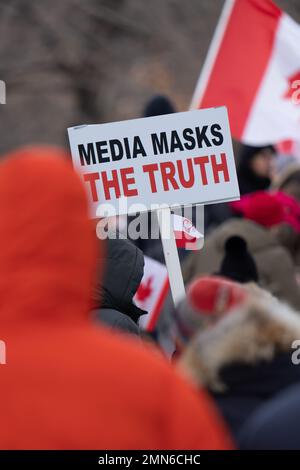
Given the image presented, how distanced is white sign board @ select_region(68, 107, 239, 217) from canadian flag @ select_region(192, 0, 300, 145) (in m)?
2.80

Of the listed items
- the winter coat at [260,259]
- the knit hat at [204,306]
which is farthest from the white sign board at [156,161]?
the knit hat at [204,306]

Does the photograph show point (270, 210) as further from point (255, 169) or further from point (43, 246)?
point (43, 246)

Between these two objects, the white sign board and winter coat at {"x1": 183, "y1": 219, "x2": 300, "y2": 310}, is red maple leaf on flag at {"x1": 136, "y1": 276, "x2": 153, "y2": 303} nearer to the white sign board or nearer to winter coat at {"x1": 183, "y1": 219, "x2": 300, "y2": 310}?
winter coat at {"x1": 183, "y1": 219, "x2": 300, "y2": 310}

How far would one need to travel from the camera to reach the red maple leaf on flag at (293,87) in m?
8.15

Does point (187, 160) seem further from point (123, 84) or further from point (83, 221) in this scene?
point (123, 84)

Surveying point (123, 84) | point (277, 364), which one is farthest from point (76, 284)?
point (123, 84)

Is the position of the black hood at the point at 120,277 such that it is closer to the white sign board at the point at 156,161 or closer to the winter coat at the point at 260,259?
the white sign board at the point at 156,161

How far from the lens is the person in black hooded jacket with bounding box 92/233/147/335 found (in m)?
4.84

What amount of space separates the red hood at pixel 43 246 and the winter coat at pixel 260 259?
3.96 metres

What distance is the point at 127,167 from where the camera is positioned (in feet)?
16.6

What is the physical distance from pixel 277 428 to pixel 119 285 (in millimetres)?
2376

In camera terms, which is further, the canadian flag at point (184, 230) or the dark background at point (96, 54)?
the dark background at point (96, 54)

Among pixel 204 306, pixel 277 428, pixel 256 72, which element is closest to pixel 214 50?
pixel 256 72
